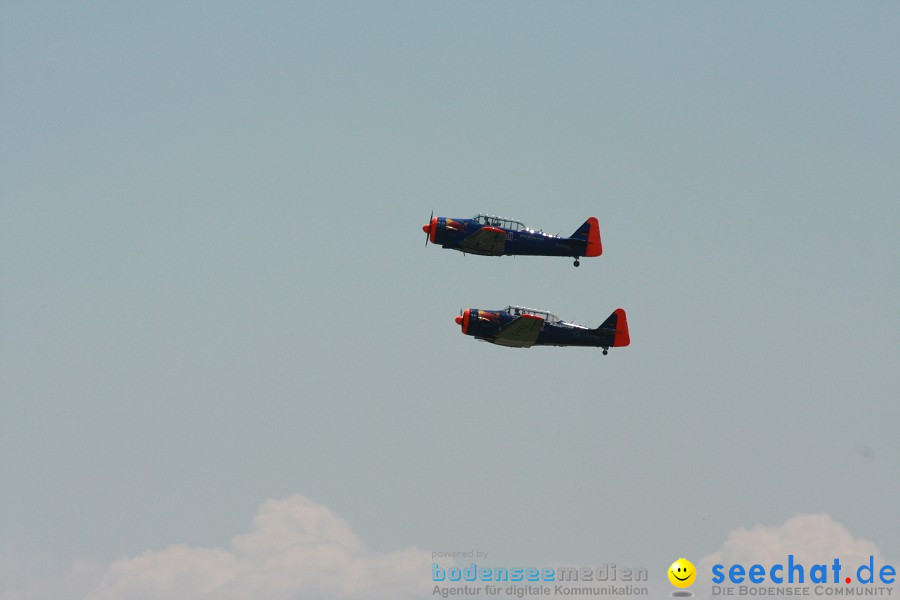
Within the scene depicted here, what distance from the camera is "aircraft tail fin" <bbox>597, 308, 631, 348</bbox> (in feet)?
338

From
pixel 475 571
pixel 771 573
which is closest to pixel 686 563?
pixel 771 573

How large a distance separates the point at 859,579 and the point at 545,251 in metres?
32.7

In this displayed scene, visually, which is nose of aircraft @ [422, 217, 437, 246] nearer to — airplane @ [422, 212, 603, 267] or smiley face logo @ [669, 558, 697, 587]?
airplane @ [422, 212, 603, 267]

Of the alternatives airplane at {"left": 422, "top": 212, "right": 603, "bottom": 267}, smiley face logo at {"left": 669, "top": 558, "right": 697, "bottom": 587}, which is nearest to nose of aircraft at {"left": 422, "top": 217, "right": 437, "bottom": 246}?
airplane at {"left": 422, "top": 212, "right": 603, "bottom": 267}

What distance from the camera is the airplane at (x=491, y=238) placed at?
101m

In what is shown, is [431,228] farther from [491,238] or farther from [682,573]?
[682,573]

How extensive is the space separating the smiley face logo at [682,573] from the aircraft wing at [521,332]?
18.3 m

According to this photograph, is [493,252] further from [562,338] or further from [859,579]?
[859,579]

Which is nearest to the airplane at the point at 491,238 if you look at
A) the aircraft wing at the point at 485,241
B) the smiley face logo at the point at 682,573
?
the aircraft wing at the point at 485,241

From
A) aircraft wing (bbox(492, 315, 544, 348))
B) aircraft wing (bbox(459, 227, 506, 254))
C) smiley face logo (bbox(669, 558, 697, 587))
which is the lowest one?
smiley face logo (bbox(669, 558, 697, 587))

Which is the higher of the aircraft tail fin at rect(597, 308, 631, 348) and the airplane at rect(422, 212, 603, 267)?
the airplane at rect(422, 212, 603, 267)

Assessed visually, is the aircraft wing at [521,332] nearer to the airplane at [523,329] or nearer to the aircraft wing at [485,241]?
the airplane at [523,329]

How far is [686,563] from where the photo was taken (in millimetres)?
92812

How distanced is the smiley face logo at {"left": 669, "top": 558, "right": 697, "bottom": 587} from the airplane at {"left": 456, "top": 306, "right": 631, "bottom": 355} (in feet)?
58.0
